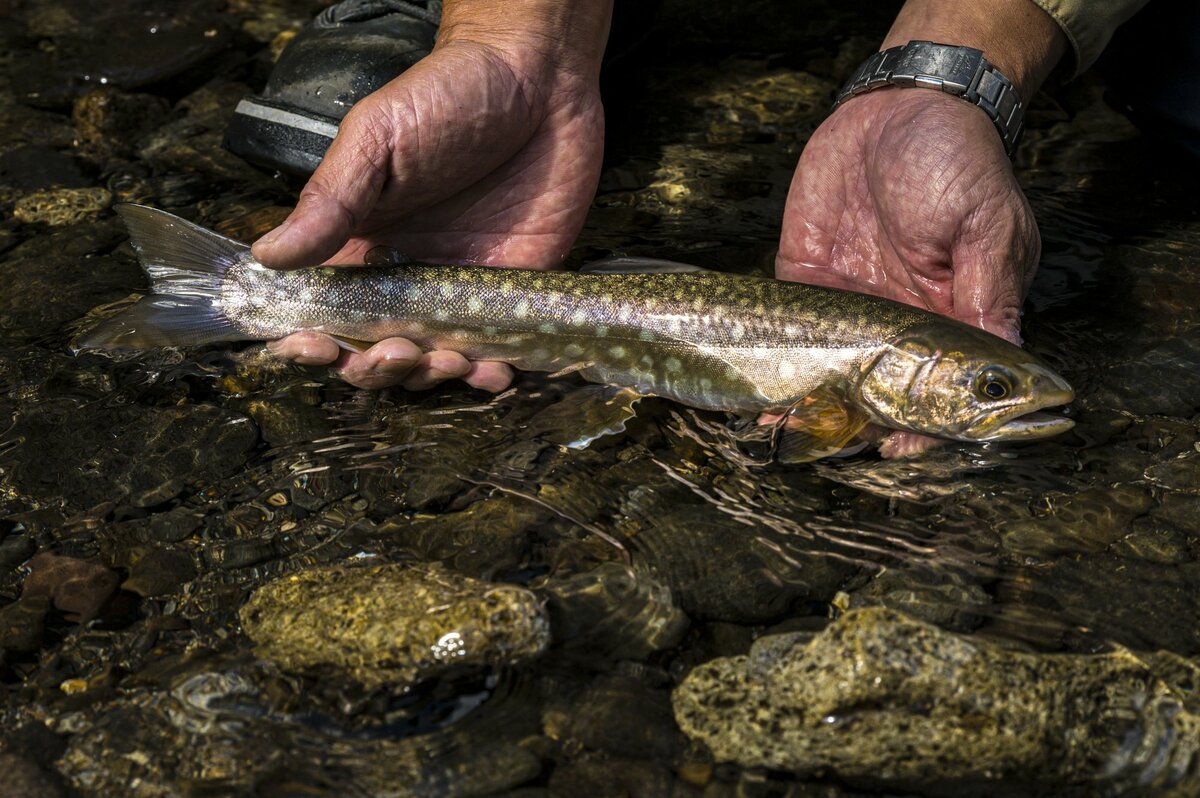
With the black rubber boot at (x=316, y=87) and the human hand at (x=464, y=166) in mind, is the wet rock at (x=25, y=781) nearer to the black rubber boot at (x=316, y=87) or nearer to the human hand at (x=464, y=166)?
the human hand at (x=464, y=166)

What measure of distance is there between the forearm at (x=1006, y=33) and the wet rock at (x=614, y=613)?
286 cm

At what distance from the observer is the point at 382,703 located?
302 cm

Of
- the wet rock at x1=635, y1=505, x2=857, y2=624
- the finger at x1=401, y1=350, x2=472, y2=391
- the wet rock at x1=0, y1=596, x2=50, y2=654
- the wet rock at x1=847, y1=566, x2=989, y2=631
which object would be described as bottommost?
the wet rock at x1=0, y1=596, x2=50, y2=654

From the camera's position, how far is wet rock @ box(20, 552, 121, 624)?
339 centimetres

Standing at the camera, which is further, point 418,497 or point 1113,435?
point 1113,435

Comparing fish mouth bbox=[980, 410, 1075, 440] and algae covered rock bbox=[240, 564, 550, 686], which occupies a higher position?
fish mouth bbox=[980, 410, 1075, 440]

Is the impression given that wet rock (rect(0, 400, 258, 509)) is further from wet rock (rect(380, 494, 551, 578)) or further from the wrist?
the wrist

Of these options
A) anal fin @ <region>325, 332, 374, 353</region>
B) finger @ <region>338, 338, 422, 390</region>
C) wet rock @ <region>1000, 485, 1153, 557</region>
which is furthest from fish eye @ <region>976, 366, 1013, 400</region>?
anal fin @ <region>325, 332, 374, 353</region>

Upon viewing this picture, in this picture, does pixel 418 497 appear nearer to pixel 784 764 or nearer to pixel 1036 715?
pixel 784 764

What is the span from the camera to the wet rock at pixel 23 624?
3.25m

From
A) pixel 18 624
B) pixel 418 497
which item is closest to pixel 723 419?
pixel 418 497

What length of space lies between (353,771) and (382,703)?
22 cm

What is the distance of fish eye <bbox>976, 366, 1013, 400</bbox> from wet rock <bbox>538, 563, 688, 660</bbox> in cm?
140

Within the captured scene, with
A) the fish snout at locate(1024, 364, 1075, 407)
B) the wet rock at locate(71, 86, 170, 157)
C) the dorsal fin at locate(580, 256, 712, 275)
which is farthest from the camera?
the wet rock at locate(71, 86, 170, 157)
